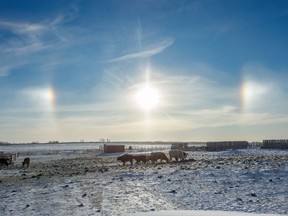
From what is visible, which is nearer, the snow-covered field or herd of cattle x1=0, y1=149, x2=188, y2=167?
the snow-covered field

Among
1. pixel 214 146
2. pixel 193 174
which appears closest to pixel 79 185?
pixel 193 174

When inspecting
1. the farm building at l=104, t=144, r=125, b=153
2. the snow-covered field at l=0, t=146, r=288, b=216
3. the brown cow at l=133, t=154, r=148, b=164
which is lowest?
the snow-covered field at l=0, t=146, r=288, b=216

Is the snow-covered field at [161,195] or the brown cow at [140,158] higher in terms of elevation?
the brown cow at [140,158]

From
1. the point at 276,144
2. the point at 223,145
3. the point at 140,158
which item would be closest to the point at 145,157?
the point at 140,158

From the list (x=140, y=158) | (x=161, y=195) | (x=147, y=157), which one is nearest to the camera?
(x=161, y=195)

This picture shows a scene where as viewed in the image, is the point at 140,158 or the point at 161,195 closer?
the point at 161,195

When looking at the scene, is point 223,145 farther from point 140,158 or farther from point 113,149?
point 140,158

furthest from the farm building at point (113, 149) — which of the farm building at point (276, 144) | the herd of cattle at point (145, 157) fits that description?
the herd of cattle at point (145, 157)

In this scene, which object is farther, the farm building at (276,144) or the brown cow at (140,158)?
the farm building at (276,144)

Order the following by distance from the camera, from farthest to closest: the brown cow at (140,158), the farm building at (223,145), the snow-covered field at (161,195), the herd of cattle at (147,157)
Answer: the farm building at (223,145), the brown cow at (140,158), the herd of cattle at (147,157), the snow-covered field at (161,195)

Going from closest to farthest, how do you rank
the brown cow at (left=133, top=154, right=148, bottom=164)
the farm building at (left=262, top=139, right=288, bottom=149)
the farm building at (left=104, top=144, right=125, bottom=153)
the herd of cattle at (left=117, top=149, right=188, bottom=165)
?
1. the herd of cattle at (left=117, top=149, right=188, bottom=165)
2. the brown cow at (left=133, top=154, right=148, bottom=164)
3. the farm building at (left=262, top=139, right=288, bottom=149)
4. the farm building at (left=104, top=144, right=125, bottom=153)

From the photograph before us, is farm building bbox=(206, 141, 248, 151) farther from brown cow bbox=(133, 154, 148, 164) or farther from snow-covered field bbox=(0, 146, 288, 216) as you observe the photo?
snow-covered field bbox=(0, 146, 288, 216)

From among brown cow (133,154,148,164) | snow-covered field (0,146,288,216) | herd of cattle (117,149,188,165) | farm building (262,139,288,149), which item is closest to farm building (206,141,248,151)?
farm building (262,139,288,149)

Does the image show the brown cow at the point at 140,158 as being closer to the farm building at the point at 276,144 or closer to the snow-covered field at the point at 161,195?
the snow-covered field at the point at 161,195
